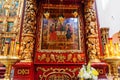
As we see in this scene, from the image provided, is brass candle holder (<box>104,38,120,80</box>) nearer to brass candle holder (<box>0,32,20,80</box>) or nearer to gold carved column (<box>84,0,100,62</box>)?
gold carved column (<box>84,0,100,62</box>)

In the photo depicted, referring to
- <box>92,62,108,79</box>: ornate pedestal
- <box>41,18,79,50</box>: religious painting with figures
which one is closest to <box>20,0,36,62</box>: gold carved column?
<box>41,18,79,50</box>: religious painting with figures

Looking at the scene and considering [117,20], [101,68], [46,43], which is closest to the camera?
[101,68]

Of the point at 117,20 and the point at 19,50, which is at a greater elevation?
the point at 117,20

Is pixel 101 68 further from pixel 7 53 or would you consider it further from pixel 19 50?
pixel 7 53

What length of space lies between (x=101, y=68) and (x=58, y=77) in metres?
0.94

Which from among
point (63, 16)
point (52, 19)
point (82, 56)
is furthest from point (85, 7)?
point (82, 56)

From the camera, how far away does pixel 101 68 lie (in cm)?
346

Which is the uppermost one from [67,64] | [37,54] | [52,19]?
[52,19]

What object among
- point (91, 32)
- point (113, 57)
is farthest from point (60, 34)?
point (113, 57)

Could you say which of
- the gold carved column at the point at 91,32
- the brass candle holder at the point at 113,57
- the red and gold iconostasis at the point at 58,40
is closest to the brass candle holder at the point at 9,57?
the red and gold iconostasis at the point at 58,40

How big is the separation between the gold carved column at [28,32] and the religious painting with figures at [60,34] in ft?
0.92

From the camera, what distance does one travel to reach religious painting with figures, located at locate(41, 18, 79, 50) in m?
3.73

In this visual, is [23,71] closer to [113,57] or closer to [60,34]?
[60,34]

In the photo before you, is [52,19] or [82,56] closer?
[82,56]
